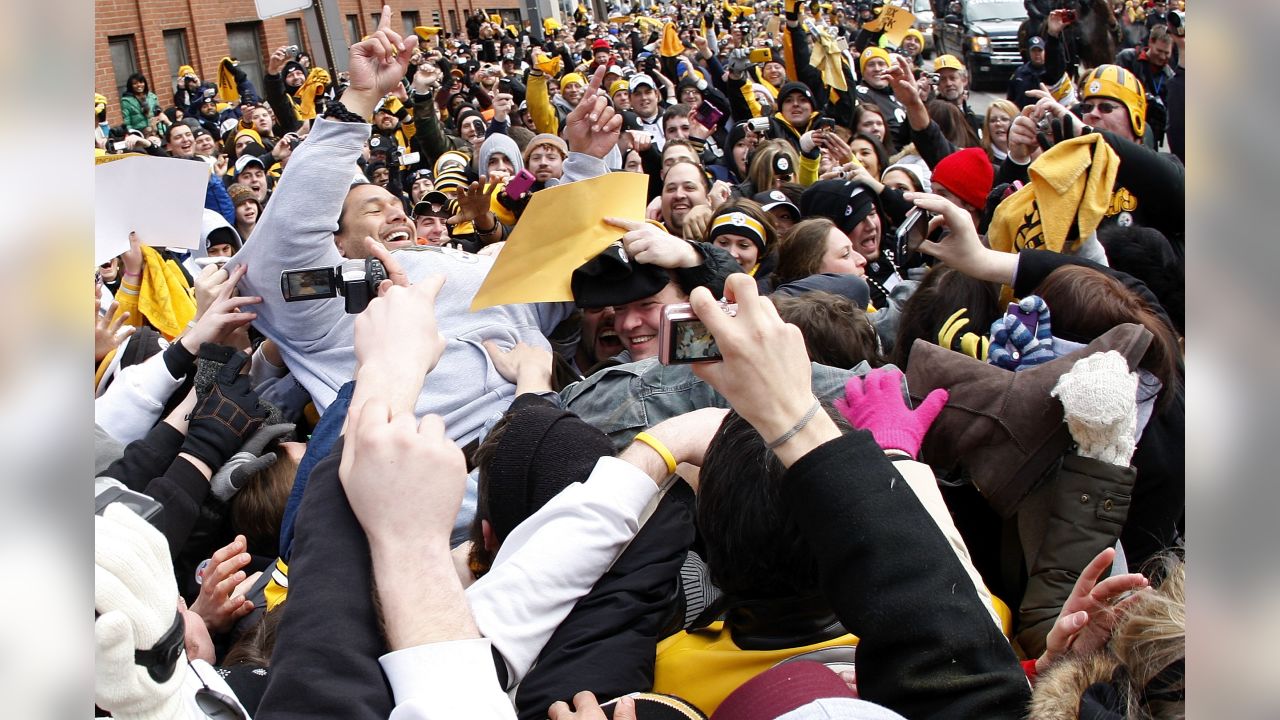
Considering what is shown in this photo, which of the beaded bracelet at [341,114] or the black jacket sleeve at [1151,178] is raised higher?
the beaded bracelet at [341,114]

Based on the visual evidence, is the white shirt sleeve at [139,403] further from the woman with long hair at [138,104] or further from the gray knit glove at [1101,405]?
the woman with long hair at [138,104]

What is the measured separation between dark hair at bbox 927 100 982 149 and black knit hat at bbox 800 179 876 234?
109 inches

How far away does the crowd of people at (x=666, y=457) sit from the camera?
1241mm

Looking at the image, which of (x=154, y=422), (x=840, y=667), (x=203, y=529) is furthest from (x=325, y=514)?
(x=154, y=422)

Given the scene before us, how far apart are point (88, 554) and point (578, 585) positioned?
42.6 inches

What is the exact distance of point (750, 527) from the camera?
149 centimetres

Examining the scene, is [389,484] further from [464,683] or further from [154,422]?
[154,422]

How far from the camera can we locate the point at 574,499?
1.59 m

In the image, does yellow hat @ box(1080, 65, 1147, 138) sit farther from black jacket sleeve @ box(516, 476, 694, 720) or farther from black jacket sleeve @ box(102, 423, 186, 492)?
black jacket sleeve @ box(102, 423, 186, 492)

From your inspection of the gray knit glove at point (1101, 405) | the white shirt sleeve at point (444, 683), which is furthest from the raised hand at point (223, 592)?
the gray knit glove at point (1101, 405)

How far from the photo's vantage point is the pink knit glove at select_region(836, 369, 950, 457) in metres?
1.84

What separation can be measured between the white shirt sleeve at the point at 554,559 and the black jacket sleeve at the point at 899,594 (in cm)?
40

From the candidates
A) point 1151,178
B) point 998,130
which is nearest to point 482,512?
point 1151,178

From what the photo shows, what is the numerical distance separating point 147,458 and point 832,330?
71.8 inches
